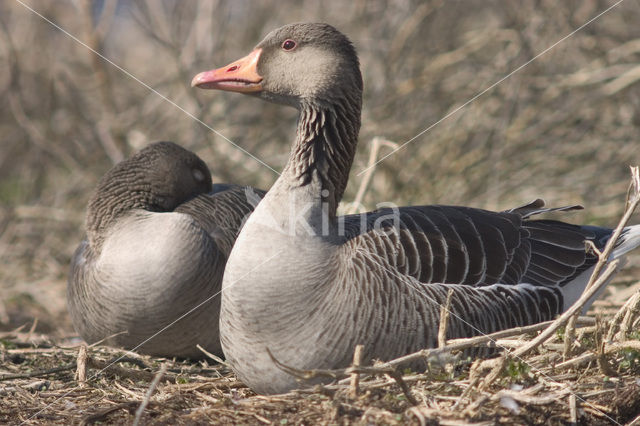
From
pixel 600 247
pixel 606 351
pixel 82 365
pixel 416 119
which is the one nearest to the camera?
pixel 606 351

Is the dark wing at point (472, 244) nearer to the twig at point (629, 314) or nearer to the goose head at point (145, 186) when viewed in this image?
the twig at point (629, 314)

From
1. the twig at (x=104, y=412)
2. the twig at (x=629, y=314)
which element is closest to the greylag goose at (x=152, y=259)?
the twig at (x=104, y=412)

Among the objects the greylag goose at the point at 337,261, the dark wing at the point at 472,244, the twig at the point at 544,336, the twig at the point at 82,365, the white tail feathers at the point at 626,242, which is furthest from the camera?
the white tail feathers at the point at 626,242

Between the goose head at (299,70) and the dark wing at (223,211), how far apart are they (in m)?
1.56

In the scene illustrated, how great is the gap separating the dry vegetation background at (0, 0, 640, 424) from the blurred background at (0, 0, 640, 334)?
0.02 meters

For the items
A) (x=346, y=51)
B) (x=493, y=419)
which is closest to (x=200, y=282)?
(x=346, y=51)

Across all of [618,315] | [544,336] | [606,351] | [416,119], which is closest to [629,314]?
[618,315]

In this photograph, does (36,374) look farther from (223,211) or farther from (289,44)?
(289,44)

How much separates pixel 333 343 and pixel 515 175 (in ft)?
21.4

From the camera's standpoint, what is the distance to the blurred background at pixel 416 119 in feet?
32.8

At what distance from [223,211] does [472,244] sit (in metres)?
2.47

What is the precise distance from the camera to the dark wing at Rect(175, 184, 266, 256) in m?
6.47

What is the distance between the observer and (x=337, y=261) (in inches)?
185

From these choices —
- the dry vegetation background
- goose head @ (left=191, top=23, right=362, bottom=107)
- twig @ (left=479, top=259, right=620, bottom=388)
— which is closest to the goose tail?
twig @ (left=479, top=259, right=620, bottom=388)
